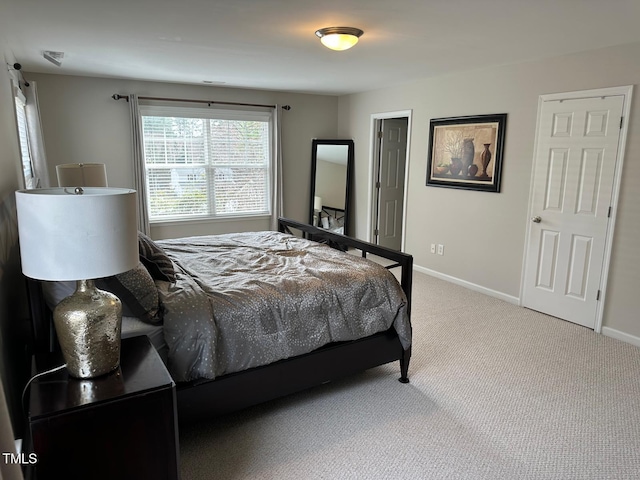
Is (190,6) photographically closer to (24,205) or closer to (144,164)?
(24,205)

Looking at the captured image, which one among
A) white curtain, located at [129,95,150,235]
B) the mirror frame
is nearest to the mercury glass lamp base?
white curtain, located at [129,95,150,235]

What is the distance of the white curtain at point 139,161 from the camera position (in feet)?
16.7

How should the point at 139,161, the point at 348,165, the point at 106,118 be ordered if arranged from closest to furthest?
the point at 106,118 → the point at 139,161 → the point at 348,165

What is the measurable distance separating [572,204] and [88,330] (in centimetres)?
390

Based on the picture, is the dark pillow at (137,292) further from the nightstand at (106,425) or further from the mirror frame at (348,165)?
the mirror frame at (348,165)

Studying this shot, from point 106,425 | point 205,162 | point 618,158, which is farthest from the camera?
point 205,162

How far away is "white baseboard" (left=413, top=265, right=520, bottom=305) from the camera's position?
4.37m

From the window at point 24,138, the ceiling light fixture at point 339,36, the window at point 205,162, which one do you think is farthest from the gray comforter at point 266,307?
the window at point 205,162

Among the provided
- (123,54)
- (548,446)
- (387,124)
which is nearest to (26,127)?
(123,54)

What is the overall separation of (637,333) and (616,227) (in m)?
0.88

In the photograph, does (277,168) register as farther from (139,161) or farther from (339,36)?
(339,36)

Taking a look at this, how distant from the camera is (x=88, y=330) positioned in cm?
144

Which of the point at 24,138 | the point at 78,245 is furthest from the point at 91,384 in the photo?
the point at 24,138

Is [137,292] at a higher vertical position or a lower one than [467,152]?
lower
